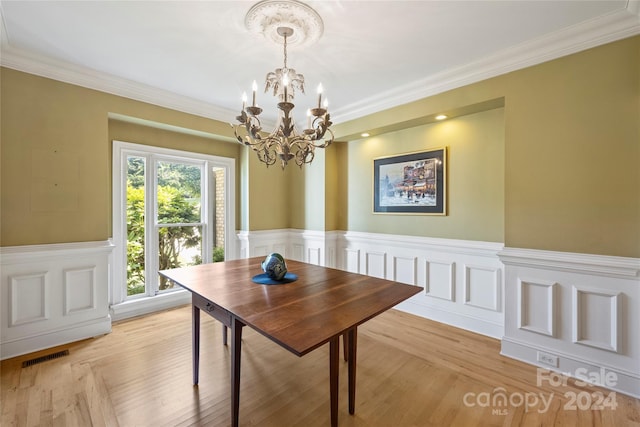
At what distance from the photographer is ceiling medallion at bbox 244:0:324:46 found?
1772 mm

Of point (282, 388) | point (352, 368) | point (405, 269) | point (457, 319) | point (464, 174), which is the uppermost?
point (464, 174)

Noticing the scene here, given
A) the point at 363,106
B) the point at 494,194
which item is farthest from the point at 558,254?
the point at 363,106

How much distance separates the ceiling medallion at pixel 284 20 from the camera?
177 cm

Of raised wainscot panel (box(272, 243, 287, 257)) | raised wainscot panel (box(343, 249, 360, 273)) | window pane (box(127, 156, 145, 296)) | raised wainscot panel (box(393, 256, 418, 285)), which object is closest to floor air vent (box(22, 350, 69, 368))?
window pane (box(127, 156, 145, 296))

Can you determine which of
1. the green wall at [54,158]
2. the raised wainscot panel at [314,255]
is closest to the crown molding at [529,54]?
the raised wainscot panel at [314,255]

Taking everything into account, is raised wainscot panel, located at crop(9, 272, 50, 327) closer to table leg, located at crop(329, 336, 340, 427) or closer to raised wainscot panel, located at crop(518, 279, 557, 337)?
table leg, located at crop(329, 336, 340, 427)

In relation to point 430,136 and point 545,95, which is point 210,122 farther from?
point 545,95

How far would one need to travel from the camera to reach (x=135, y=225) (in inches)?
136

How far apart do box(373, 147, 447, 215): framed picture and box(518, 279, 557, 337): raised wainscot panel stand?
1111 millimetres

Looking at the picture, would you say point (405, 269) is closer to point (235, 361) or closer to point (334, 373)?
point (334, 373)

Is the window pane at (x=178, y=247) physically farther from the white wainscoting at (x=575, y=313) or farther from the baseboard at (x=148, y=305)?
the white wainscoting at (x=575, y=313)

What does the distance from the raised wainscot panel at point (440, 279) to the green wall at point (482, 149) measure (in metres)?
0.36

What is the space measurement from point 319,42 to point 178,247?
3.16 metres

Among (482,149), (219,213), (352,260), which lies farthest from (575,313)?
(219,213)
